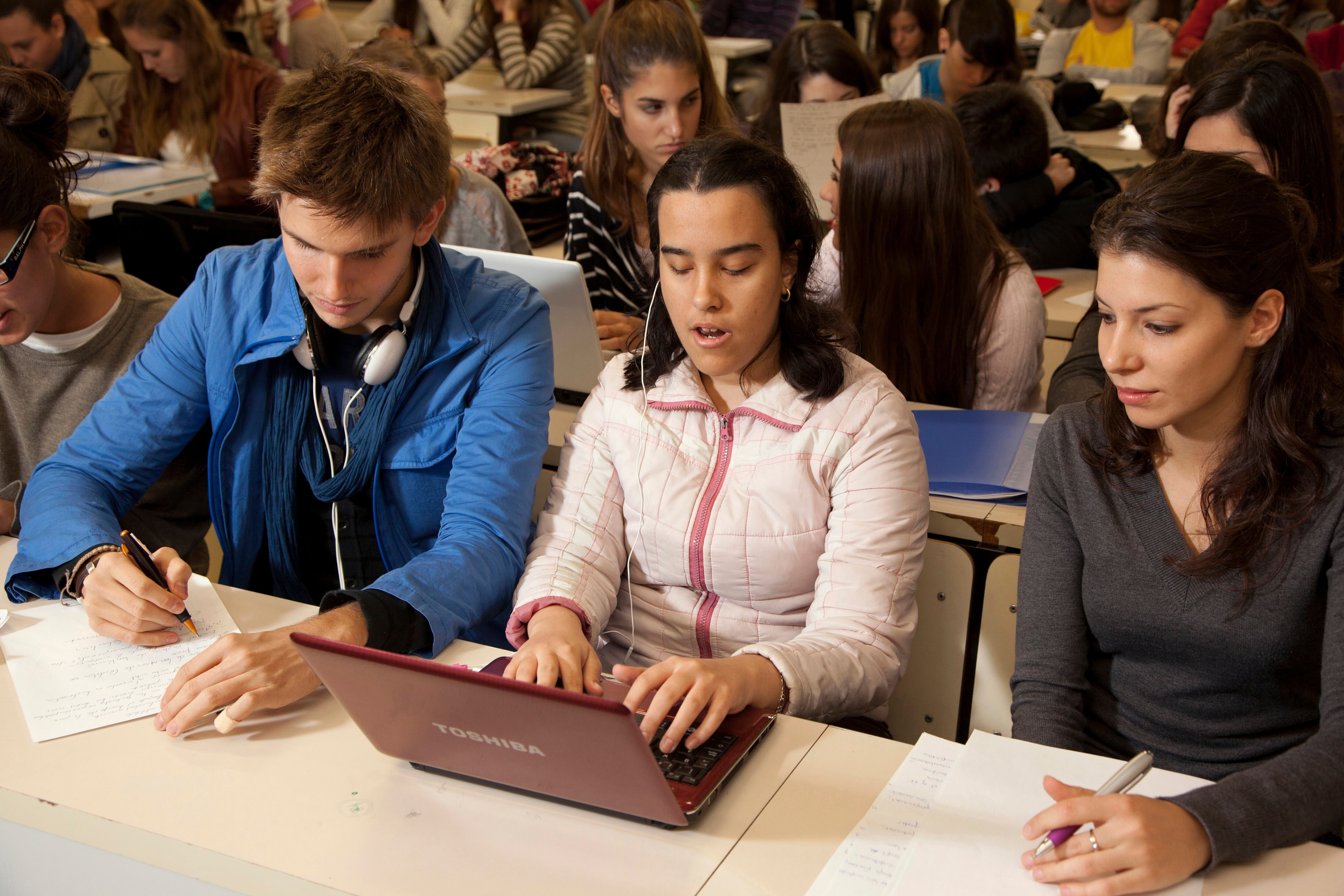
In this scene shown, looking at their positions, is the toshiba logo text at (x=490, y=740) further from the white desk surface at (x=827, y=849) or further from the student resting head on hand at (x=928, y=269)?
the student resting head on hand at (x=928, y=269)

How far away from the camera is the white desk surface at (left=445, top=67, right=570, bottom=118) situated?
4.41m

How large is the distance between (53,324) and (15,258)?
17cm

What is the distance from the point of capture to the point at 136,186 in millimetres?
3322

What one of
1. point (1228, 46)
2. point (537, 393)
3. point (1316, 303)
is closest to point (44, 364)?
point (537, 393)

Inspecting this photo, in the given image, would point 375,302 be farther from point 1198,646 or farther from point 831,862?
point 1198,646

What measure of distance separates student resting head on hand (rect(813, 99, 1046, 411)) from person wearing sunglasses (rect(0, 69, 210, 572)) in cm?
111

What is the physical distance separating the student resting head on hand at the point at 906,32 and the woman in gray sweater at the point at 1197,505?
360 cm

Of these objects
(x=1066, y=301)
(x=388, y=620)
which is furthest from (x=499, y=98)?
(x=388, y=620)

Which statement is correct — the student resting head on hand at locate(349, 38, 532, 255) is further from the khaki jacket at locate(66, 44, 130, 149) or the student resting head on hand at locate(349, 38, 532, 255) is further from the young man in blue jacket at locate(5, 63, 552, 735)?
the khaki jacket at locate(66, 44, 130, 149)

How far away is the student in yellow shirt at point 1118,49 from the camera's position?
5.47 m

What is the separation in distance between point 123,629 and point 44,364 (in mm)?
670

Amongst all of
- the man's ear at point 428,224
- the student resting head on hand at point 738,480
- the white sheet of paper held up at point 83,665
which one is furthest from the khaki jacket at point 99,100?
the student resting head on hand at point 738,480

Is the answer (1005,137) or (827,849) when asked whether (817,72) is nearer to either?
(1005,137)

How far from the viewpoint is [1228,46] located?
7.99 feet
